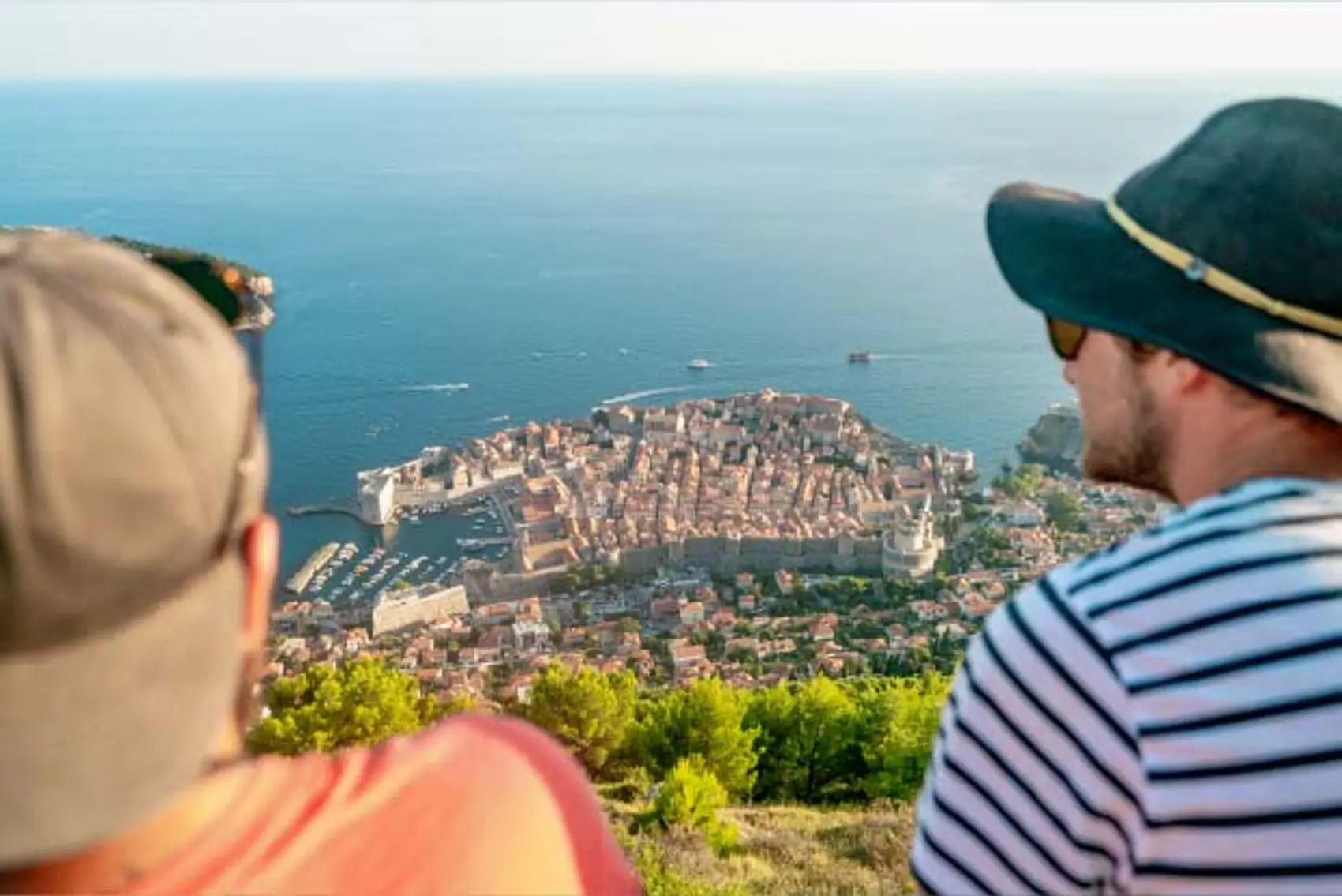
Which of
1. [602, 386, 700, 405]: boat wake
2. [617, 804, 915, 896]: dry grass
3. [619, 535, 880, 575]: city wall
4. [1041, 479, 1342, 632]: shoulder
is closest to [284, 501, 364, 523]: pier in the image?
[619, 535, 880, 575]: city wall

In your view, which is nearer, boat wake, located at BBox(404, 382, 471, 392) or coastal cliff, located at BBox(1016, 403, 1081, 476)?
coastal cliff, located at BBox(1016, 403, 1081, 476)

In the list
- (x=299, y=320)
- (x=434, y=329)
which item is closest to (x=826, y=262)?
(x=434, y=329)

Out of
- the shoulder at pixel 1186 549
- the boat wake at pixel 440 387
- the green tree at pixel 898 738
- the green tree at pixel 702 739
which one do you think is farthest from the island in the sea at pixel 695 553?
the shoulder at pixel 1186 549

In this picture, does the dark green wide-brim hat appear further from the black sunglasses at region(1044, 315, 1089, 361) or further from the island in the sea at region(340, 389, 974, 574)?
the island in the sea at region(340, 389, 974, 574)

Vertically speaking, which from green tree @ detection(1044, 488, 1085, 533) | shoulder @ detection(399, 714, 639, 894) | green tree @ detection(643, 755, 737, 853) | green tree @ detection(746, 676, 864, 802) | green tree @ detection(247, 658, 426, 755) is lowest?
green tree @ detection(1044, 488, 1085, 533)

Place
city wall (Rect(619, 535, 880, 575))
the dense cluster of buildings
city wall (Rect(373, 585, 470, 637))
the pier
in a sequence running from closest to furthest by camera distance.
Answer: the dense cluster of buildings < city wall (Rect(373, 585, 470, 637)) < city wall (Rect(619, 535, 880, 575)) < the pier

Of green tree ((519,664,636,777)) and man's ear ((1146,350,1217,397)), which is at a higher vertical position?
man's ear ((1146,350,1217,397))

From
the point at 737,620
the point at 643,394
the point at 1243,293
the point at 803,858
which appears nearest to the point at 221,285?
the point at 1243,293
